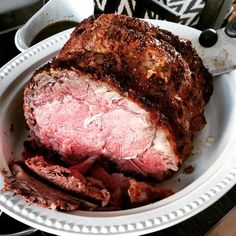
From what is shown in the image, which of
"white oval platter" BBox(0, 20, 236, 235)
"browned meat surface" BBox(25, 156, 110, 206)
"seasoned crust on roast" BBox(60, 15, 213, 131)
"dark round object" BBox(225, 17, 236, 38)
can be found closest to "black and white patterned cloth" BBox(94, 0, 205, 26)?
"white oval platter" BBox(0, 20, 236, 235)

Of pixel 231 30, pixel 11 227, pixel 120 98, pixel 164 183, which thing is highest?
pixel 231 30

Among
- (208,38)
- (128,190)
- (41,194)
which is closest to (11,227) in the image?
(41,194)

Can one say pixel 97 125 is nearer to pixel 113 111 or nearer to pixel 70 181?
pixel 113 111

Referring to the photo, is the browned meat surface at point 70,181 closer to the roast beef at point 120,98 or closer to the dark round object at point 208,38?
the roast beef at point 120,98

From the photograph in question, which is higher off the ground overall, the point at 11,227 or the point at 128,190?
the point at 128,190

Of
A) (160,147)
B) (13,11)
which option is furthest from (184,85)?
(13,11)

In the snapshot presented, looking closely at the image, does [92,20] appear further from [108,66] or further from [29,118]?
[29,118]

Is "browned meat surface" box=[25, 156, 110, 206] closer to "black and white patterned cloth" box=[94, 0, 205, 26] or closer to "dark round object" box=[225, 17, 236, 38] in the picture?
"dark round object" box=[225, 17, 236, 38]

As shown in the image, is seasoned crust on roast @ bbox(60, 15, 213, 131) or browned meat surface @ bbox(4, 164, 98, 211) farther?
seasoned crust on roast @ bbox(60, 15, 213, 131)
